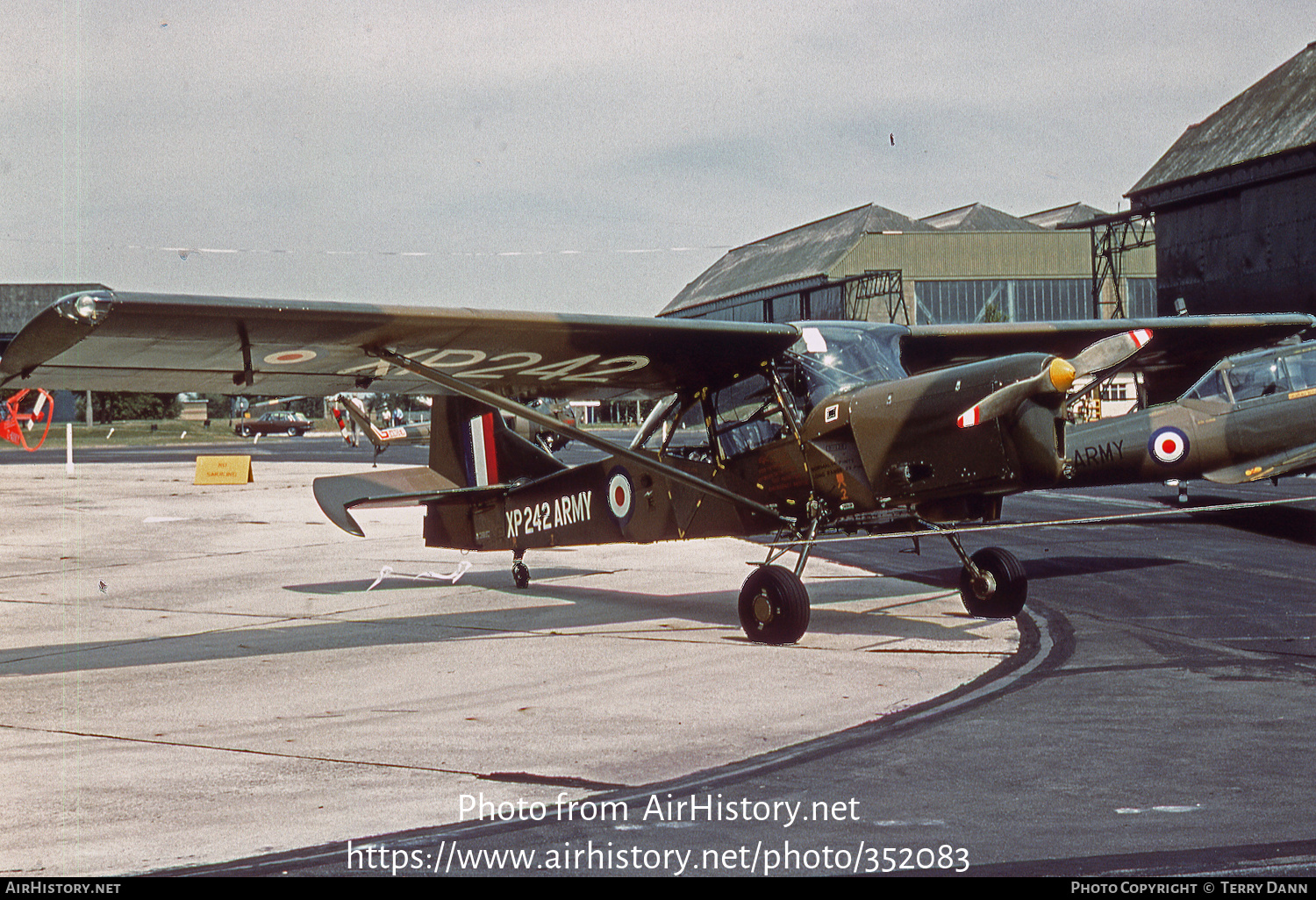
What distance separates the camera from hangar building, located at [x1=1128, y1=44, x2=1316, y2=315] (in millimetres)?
42188

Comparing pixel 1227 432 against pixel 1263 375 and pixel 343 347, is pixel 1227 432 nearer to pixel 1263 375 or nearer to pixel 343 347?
pixel 1263 375

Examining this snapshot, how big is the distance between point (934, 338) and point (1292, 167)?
3796cm

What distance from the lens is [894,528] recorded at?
944 centimetres

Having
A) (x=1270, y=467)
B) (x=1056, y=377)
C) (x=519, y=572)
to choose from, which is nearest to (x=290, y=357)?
(x=519, y=572)

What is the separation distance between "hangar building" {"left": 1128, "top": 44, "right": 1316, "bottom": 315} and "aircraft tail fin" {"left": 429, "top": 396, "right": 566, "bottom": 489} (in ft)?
122

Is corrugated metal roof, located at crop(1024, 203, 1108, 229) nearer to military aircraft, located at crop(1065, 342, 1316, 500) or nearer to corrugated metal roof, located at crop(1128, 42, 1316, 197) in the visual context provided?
corrugated metal roof, located at crop(1128, 42, 1316, 197)

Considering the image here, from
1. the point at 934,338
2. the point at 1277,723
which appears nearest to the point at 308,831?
the point at 1277,723

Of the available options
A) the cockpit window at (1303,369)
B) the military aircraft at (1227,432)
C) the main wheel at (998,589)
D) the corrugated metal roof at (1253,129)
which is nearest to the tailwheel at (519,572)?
the main wheel at (998,589)

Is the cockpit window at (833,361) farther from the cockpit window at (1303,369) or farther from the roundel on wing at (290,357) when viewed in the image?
the cockpit window at (1303,369)

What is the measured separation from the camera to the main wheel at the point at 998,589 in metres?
9.50

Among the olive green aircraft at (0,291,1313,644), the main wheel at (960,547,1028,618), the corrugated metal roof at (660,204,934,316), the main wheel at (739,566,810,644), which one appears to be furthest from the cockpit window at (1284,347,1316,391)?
the corrugated metal roof at (660,204,934,316)

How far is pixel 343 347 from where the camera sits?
8586 mm

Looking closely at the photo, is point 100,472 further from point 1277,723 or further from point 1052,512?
point 1277,723

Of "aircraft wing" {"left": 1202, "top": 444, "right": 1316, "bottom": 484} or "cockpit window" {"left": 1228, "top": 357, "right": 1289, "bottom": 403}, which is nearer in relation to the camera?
"aircraft wing" {"left": 1202, "top": 444, "right": 1316, "bottom": 484}
